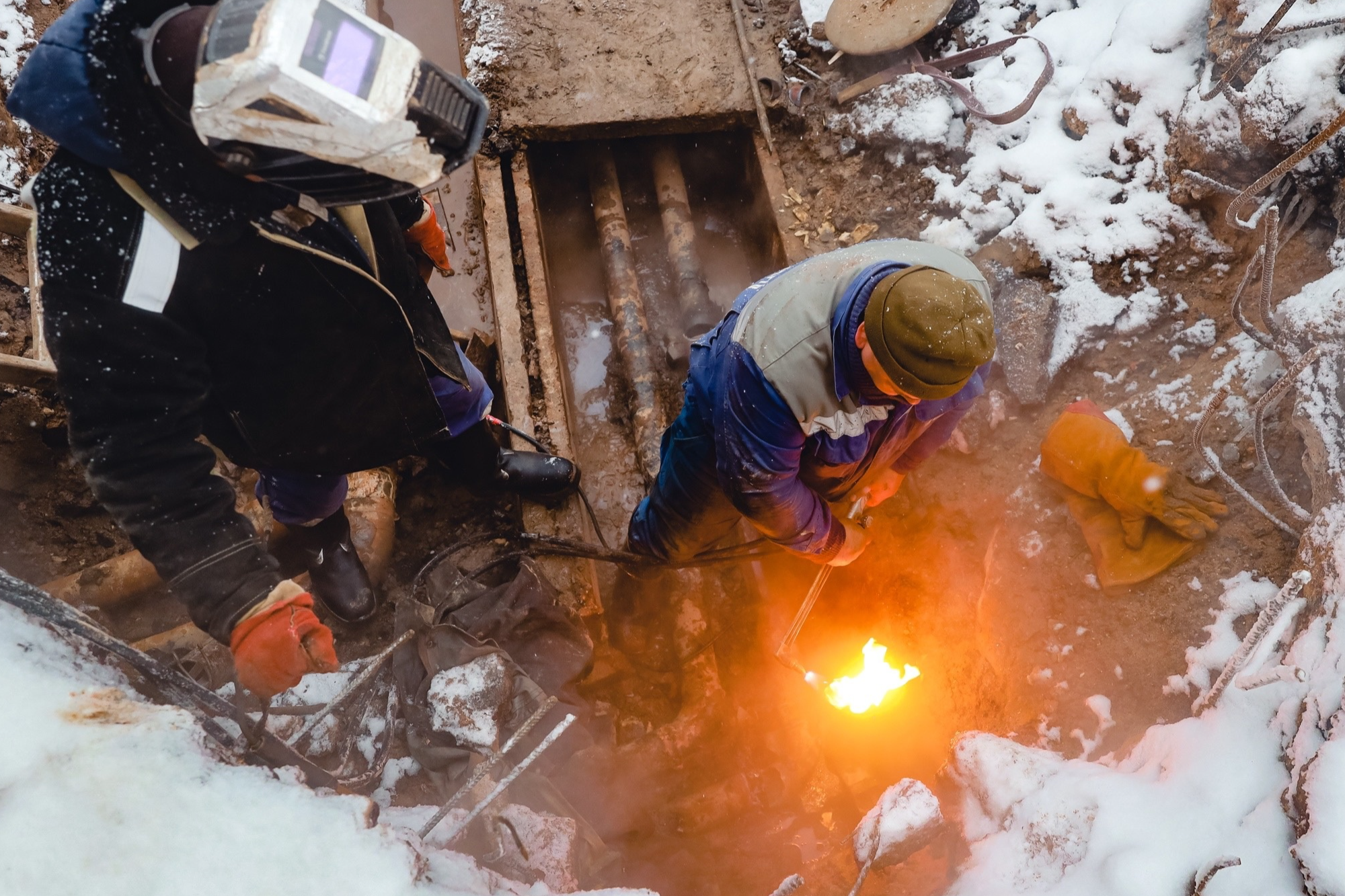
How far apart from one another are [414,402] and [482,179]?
92.4 inches

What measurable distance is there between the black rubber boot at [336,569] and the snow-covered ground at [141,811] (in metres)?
1.59

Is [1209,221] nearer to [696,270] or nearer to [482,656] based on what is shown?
[696,270]

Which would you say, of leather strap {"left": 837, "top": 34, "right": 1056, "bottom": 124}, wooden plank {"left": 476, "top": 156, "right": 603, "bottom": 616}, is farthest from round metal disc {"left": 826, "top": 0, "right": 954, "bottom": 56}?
wooden plank {"left": 476, "top": 156, "right": 603, "bottom": 616}

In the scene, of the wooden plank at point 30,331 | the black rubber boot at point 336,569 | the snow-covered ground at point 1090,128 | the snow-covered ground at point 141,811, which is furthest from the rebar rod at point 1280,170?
the wooden plank at point 30,331

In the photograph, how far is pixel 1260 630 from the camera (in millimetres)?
2180

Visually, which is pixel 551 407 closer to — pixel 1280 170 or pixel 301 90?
pixel 301 90

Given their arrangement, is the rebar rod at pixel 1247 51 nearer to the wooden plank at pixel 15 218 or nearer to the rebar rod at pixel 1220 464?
the rebar rod at pixel 1220 464

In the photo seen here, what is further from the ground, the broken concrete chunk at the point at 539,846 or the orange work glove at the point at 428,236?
the orange work glove at the point at 428,236

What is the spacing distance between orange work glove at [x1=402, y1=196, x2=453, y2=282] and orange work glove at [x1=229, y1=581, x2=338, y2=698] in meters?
1.44

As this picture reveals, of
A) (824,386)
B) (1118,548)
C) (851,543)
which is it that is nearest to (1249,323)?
(1118,548)

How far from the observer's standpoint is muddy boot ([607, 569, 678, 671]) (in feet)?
11.7

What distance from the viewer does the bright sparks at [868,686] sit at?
11.0 ft

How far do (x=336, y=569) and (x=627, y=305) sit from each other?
2206 millimetres

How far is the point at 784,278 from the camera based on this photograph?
93.0 inches
